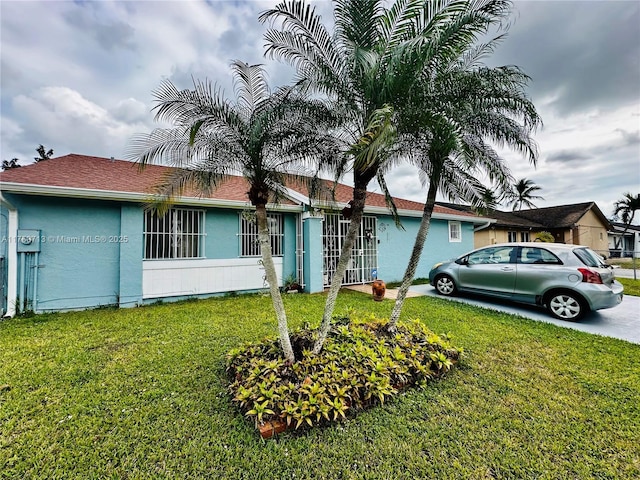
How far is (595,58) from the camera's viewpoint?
7.39m

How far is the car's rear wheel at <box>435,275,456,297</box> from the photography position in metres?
8.65

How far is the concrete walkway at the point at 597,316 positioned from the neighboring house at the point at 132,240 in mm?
2956

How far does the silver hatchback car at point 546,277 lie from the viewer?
598cm

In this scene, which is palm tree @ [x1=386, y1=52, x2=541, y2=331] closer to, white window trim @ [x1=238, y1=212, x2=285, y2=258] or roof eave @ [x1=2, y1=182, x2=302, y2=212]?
roof eave @ [x1=2, y1=182, x2=302, y2=212]

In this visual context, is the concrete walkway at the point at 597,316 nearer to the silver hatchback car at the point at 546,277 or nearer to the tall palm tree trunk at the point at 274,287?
the silver hatchback car at the point at 546,277

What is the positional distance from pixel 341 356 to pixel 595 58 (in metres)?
10.4

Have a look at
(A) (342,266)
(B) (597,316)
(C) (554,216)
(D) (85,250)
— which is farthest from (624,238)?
(D) (85,250)

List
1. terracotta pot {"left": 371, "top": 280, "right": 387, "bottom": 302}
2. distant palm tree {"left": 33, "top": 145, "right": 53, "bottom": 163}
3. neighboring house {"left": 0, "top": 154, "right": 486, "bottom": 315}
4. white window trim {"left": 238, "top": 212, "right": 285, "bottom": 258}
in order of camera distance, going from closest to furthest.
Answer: neighboring house {"left": 0, "top": 154, "right": 486, "bottom": 315}
terracotta pot {"left": 371, "top": 280, "right": 387, "bottom": 302}
white window trim {"left": 238, "top": 212, "right": 285, "bottom": 258}
distant palm tree {"left": 33, "top": 145, "right": 53, "bottom": 163}

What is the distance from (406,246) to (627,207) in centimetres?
3368

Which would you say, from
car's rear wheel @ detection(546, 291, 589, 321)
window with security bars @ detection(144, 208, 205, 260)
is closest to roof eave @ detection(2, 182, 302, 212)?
window with security bars @ detection(144, 208, 205, 260)

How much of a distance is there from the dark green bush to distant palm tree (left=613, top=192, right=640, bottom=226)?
38495 mm

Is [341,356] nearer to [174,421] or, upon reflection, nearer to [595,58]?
[174,421]

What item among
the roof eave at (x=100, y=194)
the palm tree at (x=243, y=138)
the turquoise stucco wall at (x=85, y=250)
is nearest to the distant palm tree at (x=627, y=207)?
the roof eave at (x=100, y=194)

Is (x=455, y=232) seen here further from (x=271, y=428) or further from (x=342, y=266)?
(x=271, y=428)
